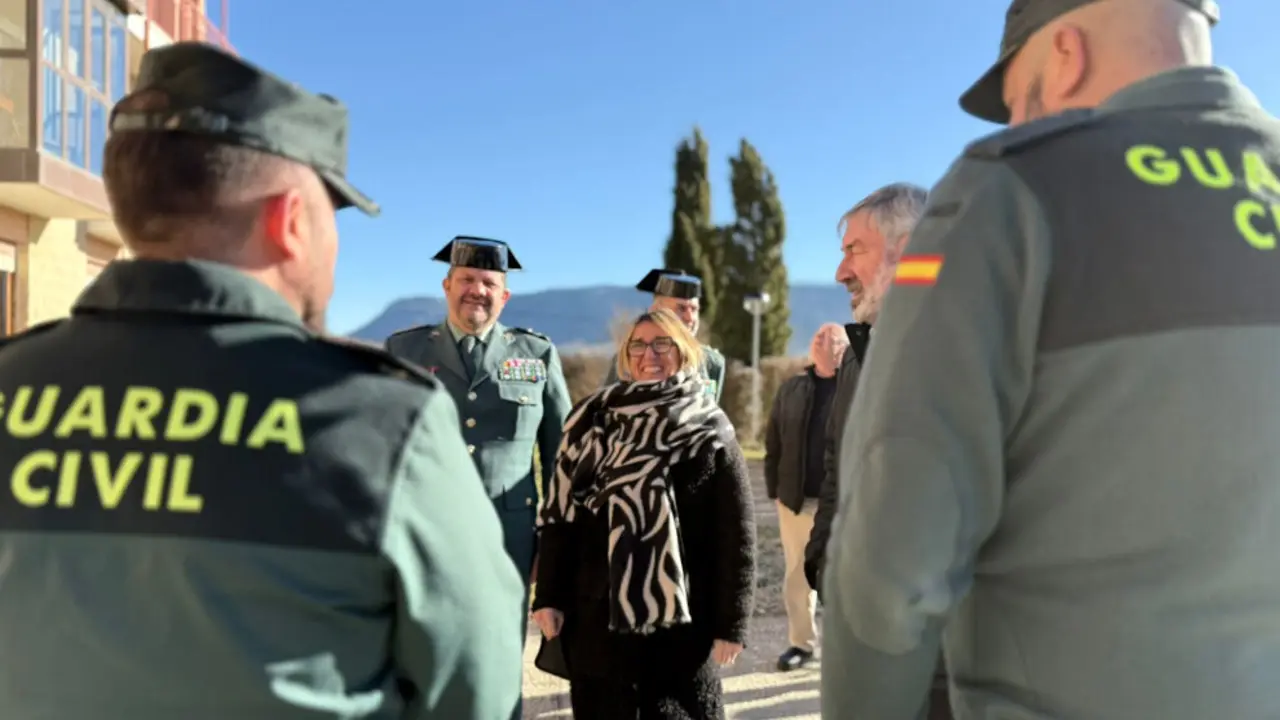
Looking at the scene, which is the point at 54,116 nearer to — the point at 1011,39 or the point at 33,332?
the point at 33,332

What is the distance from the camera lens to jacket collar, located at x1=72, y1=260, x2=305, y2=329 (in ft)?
3.74

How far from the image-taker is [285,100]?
1238 millimetres

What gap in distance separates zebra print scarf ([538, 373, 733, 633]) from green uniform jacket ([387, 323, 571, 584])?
1081 millimetres

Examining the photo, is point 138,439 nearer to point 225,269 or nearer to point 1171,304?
point 225,269

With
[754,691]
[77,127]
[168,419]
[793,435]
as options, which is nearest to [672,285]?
[793,435]

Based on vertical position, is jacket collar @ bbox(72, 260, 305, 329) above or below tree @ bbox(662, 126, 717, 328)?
below

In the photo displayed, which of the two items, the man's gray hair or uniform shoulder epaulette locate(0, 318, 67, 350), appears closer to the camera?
uniform shoulder epaulette locate(0, 318, 67, 350)

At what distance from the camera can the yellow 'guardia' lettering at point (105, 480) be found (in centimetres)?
107

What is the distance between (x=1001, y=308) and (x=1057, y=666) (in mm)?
438

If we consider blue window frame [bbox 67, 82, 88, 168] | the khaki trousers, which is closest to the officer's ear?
the khaki trousers

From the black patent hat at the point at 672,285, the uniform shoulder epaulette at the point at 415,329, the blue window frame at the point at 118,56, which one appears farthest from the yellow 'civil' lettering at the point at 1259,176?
the blue window frame at the point at 118,56

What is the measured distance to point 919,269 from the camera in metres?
1.15

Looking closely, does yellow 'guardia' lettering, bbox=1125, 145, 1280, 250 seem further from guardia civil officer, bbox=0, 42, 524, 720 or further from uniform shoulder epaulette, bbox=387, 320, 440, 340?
uniform shoulder epaulette, bbox=387, 320, 440, 340

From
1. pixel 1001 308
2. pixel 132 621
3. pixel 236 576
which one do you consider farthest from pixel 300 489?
pixel 1001 308
